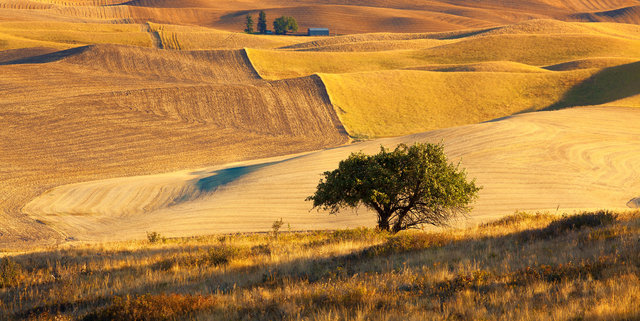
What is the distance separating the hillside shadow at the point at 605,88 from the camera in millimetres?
81875

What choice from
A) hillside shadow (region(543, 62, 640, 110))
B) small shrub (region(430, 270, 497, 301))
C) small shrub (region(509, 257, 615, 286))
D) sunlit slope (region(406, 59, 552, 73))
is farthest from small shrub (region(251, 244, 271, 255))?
sunlit slope (region(406, 59, 552, 73))

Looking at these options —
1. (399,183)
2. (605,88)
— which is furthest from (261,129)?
(605,88)

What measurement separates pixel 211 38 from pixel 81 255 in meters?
148

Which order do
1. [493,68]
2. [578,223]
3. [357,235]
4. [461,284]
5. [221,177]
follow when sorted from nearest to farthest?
[461,284] < [578,223] < [357,235] < [221,177] < [493,68]

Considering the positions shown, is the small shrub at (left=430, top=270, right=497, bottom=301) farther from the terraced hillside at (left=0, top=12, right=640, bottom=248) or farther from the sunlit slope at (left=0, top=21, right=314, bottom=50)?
the sunlit slope at (left=0, top=21, right=314, bottom=50)

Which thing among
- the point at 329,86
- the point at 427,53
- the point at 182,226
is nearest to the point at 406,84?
the point at 329,86

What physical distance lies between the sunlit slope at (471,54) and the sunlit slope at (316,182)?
62311 millimetres

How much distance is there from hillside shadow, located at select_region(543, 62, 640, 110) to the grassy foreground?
72.8 m

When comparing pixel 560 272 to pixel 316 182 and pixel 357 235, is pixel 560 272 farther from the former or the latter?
pixel 316 182

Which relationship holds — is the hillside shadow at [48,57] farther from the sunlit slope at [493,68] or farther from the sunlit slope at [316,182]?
the sunlit slope at [493,68]

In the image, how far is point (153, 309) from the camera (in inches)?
387

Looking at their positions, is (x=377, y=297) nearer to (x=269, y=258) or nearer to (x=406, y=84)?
(x=269, y=258)

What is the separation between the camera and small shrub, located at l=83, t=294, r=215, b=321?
973 centimetres

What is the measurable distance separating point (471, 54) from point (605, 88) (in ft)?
162
